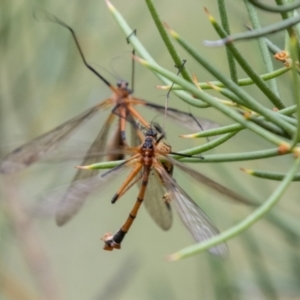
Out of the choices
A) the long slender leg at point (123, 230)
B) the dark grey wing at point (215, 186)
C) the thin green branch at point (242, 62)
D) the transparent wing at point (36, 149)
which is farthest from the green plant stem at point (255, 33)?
the transparent wing at point (36, 149)

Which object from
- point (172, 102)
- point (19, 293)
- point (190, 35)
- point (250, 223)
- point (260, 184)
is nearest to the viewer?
point (250, 223)

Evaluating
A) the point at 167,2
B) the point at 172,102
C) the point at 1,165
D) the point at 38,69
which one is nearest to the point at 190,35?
the point at 167,2

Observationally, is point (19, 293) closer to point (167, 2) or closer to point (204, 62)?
point (204, 62)

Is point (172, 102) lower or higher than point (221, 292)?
higher

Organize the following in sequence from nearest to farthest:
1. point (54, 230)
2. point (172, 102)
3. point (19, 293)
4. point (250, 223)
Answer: point (250, 223)
point (19, 293)
point (172, 102)
point (54, 230)

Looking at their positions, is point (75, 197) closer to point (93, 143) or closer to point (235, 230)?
point (93, 143)

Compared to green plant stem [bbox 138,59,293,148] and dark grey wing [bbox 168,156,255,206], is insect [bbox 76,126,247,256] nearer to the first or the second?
dark grey wing [bbox 168,156,255,206]

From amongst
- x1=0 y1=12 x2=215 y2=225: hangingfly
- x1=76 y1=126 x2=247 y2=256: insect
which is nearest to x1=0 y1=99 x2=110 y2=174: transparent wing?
x1=0 y1=12 x2=215 y2=225: hangingfly
